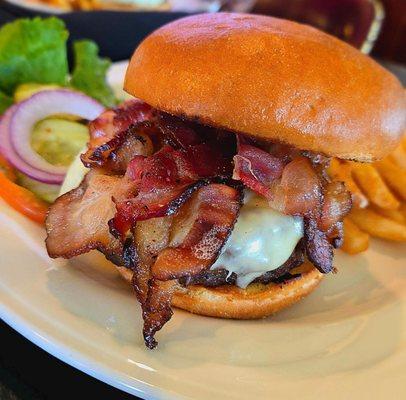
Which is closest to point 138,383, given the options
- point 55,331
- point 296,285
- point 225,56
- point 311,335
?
point 55,331

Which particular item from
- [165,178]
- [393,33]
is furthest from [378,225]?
[393,33]

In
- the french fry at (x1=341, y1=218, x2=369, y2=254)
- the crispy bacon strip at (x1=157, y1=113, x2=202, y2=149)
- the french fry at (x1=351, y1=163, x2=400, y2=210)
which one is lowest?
the french fry at (x1=341, y1=218, x2=369, y2=254)

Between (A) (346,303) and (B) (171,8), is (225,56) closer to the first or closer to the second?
(A) (346,303)

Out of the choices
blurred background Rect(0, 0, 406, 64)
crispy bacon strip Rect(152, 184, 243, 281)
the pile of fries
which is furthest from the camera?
Result: blurred background Rect(0, 0, 406, 64)

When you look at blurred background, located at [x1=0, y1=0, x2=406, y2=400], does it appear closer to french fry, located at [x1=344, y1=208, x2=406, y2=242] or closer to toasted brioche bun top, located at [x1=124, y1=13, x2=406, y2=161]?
toasted brioche bun top, located at [x1=124, y1=13, x2=406, y2=161]

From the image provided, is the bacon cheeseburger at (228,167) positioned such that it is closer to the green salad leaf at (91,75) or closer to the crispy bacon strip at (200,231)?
the crispy bacon strip at (200,231)

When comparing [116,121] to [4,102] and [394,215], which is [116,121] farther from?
[394,215]

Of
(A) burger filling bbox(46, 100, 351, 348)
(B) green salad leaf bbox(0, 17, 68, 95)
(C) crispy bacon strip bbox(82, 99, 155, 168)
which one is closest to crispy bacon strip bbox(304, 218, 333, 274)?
(A) burger filling bbox(46, 100, 351, 348)
